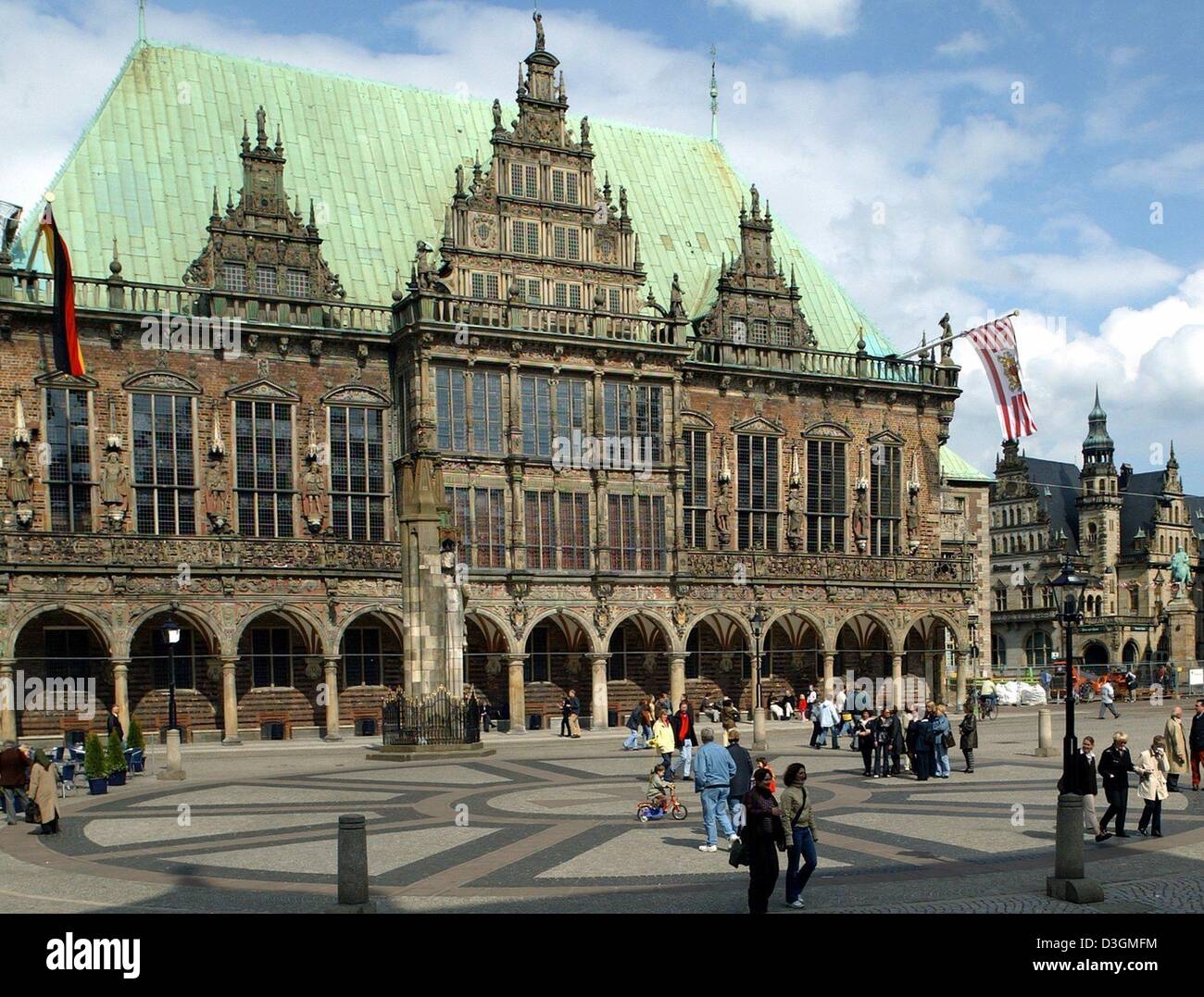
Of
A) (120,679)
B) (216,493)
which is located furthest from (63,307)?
(120,679)

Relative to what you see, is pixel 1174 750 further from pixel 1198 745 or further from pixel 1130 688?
pixel 1130 688

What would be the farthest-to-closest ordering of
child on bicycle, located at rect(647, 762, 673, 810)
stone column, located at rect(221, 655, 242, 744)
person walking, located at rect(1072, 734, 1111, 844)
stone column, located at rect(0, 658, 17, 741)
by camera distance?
1. stone column, located at rect(221, 655, 242, 744)
2. stone column, located at rect(0, 658, 17, 741)
3. child on bicycle, located at rect(647, 762, 673, 810)
4. person walking, located at rect(1072, 734, 1111, 844)

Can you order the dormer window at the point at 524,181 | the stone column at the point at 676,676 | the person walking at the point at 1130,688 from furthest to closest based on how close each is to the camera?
the person walking at the point at 1130,688
the dormer window at the point at 524,181
the stone column at the point at 676,676

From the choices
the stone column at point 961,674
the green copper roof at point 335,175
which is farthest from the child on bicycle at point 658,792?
the stone column at point 961,674

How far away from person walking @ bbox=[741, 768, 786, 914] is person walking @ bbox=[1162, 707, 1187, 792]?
11854mm

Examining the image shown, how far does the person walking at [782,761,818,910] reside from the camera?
15781mm

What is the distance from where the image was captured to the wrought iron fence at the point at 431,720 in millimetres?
35781

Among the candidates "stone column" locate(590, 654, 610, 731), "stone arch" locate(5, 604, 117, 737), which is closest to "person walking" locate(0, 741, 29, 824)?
"stone arch" locate(5, 604, 117, 737)

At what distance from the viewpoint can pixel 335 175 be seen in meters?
54.3

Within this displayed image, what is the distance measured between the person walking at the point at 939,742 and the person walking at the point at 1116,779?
8.56 m

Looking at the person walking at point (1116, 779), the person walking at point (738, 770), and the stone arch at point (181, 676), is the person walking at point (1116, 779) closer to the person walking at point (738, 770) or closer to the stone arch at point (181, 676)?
the person walking at point (738, 770)

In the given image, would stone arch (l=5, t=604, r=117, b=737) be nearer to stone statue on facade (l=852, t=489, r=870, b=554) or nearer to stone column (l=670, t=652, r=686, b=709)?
stone column (l=670, t=652, r=686, b=709)
